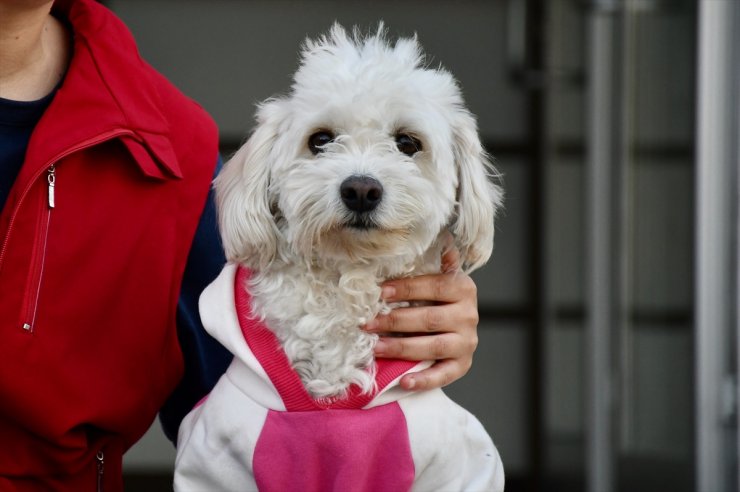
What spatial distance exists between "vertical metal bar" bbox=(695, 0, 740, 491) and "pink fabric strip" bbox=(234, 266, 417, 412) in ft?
5.08

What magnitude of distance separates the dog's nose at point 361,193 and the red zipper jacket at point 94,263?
0.40m

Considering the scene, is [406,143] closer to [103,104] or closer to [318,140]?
[318,140]

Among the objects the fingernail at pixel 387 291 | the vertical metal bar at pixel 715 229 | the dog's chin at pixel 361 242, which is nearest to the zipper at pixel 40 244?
the dog's chin at pixel 361 242

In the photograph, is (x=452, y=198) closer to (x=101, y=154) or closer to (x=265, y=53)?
(x=101, y=154)

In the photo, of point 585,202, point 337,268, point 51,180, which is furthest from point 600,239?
point 51,180

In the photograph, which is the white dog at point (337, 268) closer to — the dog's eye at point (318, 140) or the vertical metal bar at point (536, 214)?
the dog's eye at point (318, 140)

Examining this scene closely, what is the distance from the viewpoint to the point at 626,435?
3889 mm

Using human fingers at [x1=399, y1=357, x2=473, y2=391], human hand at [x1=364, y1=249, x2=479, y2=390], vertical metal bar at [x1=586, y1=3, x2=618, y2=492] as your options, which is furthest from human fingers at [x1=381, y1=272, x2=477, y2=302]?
vertical metal bar at [x1=586, y1=3, x2=618, y2=492]

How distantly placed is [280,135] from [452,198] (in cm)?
36

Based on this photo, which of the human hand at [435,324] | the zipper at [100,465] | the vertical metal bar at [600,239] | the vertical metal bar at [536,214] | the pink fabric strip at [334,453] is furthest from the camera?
the vertical metal bar at [536,214]

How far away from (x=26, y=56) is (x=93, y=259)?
431 millimetres

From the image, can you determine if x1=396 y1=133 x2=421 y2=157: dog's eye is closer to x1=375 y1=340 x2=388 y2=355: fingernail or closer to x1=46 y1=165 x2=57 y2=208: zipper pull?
x1=375 y1=340 x2=388 y2=355: fingernail

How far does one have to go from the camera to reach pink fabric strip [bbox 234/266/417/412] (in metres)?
1.96

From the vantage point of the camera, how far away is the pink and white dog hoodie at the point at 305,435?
193 cm
